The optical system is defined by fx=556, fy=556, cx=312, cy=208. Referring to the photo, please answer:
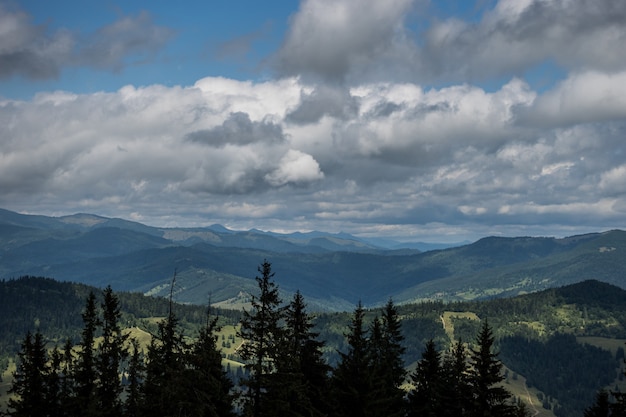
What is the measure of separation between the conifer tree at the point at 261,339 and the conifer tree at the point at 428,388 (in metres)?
20.4

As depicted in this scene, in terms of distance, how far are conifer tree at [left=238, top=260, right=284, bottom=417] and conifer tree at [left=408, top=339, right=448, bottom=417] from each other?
2039 cm

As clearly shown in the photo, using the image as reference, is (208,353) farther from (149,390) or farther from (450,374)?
(450,374)

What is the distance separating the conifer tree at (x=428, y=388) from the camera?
51.3 m

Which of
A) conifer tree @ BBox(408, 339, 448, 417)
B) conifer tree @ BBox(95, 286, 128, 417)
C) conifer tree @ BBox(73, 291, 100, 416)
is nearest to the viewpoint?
conifer tree @ BBox(408, 339, 448, 417)

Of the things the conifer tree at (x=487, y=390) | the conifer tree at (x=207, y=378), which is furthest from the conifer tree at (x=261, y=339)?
the conifer tree at (x=487, y=390)

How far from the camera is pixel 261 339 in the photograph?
120 feet

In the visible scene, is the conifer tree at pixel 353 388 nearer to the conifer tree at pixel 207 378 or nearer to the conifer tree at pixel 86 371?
the conifer tree at pixel 207 378

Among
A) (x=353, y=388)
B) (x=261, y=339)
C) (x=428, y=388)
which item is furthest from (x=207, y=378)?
(x=428, y=388)

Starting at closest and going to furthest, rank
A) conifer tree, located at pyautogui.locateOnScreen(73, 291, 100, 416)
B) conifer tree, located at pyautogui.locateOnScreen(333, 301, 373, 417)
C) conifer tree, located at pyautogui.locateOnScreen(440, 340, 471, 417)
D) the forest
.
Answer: the forest, conifer tree, located at pyautogui.locateOnScreen(333, 301, 373, 417), conifer tree, located at pyautogui.locateOnScreen(440, 340, 471, 417), conifer tree, located at pyautogui.locateOnScreen(73, 291, 100, 416)

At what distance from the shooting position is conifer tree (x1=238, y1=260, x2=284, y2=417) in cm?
3556

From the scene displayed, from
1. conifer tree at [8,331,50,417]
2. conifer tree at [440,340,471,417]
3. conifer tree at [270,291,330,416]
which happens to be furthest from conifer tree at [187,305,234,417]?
conifer tree at [8,331,50,417]

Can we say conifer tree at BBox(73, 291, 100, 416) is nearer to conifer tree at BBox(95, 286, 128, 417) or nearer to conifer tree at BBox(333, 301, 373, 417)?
conifer tree at BBox(95, 286, 128, 417)

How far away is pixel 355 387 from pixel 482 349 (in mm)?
10765

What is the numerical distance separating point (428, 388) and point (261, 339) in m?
24.5
